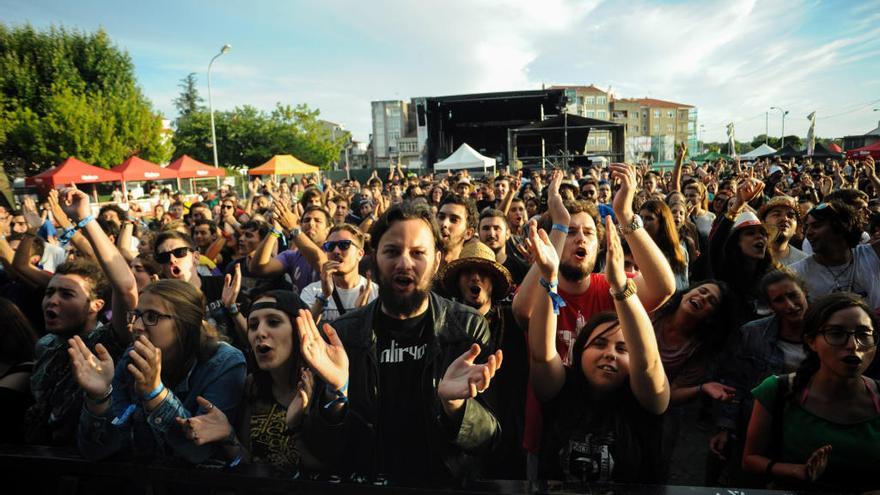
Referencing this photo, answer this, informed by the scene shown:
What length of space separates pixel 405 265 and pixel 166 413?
1.09m

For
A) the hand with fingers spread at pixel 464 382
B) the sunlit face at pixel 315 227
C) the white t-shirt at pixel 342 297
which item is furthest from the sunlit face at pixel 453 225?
the hand with fingers spread at pixel 464 382

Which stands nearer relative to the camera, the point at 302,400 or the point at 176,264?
the point at 302,400

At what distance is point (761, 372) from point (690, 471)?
0.80 meters

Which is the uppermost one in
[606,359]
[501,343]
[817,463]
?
[606,359]

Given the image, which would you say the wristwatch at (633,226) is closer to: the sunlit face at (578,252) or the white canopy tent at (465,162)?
the sunlit face at (578,252)

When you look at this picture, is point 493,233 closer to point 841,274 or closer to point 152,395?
point 841,274

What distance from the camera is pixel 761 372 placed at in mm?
2547

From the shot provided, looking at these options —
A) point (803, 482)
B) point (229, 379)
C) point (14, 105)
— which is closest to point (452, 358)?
point (229, 379)

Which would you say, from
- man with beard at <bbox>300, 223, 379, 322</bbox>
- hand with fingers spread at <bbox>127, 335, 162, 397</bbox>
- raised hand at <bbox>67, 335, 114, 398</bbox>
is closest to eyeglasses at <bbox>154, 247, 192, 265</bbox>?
man with beard at <bbox>300, 223, 379, 322</bbox>

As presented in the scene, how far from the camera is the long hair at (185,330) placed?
2164mm

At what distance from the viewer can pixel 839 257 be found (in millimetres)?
3242

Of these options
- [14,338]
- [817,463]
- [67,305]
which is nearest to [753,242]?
[817,463]

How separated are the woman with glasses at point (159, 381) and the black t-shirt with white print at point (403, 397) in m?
0.69

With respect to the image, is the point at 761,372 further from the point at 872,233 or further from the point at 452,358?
the point at 872,233
